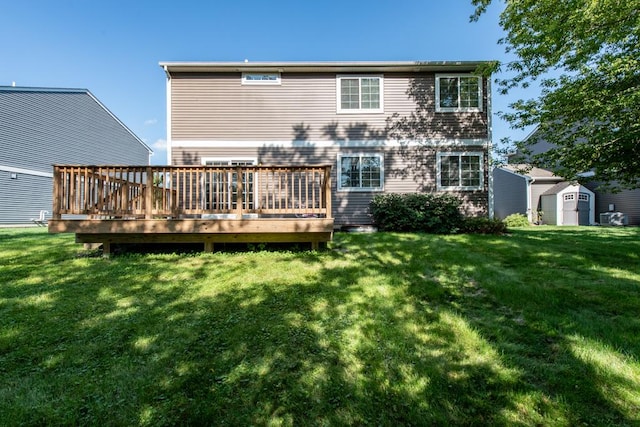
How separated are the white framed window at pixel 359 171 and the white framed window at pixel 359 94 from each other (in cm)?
156

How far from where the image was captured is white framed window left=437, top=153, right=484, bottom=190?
31.7ft

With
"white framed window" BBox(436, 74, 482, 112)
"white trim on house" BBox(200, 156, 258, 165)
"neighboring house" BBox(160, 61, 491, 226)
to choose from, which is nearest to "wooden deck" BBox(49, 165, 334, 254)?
"white trim on house" BBox(200, 156, 258, 165)

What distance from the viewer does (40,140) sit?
14.6 m

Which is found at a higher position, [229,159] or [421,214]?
[229,159]

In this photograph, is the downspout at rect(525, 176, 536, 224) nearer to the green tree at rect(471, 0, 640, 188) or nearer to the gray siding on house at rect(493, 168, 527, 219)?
the gray siding on house at rect(493, 168, 527, 219)

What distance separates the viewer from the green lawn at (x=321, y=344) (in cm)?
181

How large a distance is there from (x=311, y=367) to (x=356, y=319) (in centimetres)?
84

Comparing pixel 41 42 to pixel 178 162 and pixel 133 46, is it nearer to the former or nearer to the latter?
pixel 133 46

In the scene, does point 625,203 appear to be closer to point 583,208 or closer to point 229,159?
point 583,208

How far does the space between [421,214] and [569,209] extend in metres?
13.3

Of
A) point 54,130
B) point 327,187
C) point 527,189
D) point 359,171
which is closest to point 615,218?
point 527,189

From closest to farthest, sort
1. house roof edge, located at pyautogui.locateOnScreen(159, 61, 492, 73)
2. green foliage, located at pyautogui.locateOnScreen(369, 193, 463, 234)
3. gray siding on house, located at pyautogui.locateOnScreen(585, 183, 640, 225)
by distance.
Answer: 1. green foliage, located at pyautogui.locateOnScreen(369, 193, 463, 234)
2. house roof edge, located at pyautogui.locateOnScreen(159, 61, 492, 73)
3. gray siding on house, located at pyautogui.locateOnScreen(585, 183, 640, 225)

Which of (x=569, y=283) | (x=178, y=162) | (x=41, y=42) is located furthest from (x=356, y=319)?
(x=41, y=42)

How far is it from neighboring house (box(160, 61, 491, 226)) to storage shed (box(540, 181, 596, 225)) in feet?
32.1
